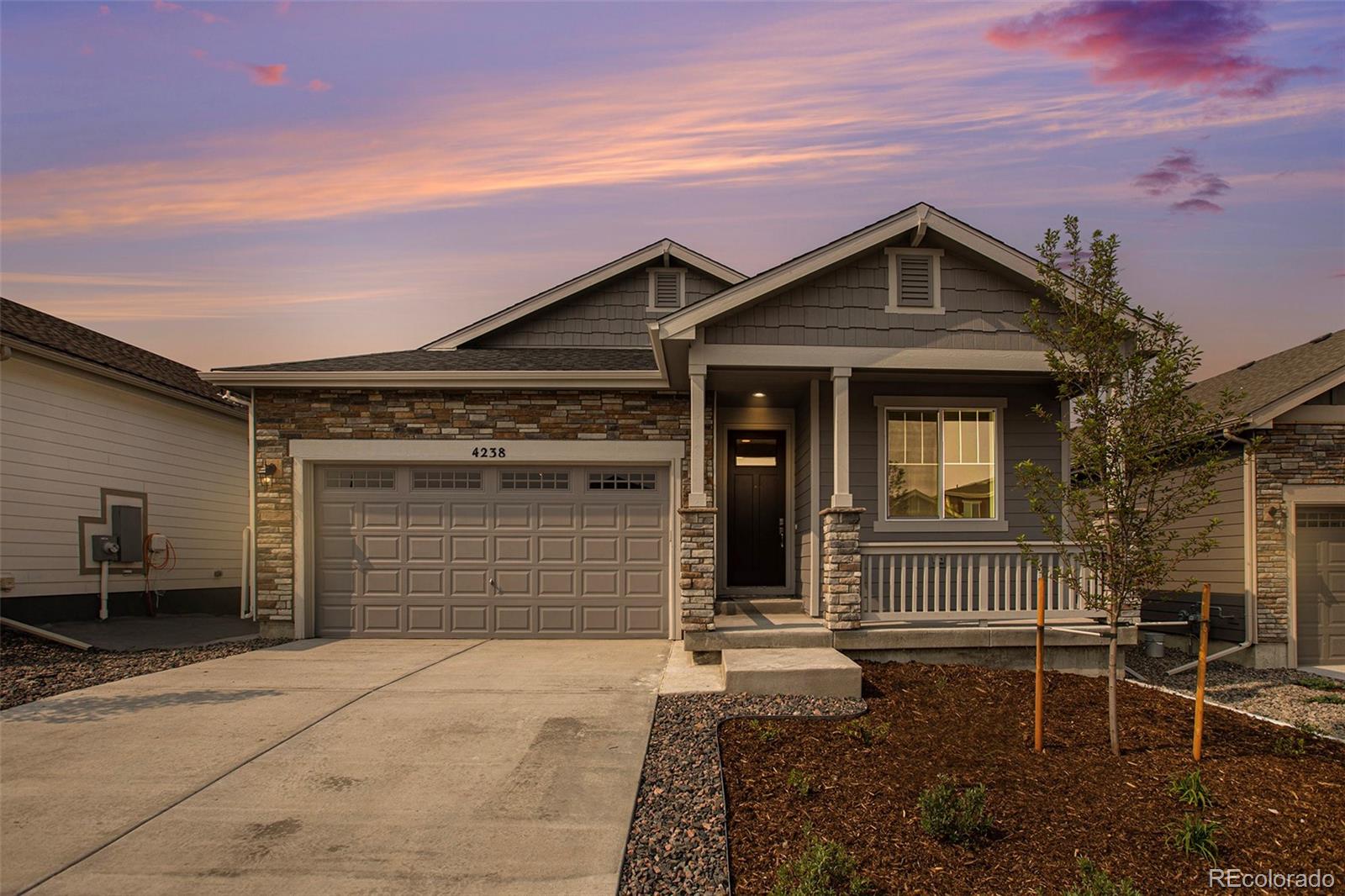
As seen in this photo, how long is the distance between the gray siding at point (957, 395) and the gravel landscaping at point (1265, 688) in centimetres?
231

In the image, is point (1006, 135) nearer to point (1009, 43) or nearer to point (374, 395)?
point (1009, 43)

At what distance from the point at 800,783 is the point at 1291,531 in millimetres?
9249

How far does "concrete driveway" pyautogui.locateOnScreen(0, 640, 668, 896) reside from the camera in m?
4.25

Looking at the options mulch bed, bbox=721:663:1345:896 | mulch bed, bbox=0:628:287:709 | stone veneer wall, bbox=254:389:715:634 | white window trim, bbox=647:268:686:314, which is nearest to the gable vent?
stone veneer wall, bbox=254:389:715:634

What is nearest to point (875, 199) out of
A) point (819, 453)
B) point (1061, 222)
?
point (819, 453)

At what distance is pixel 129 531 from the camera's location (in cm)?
1291

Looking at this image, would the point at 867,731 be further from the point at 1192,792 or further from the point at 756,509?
the point at 756,509

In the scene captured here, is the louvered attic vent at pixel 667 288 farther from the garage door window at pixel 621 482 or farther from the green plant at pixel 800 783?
the green plant at pixel 800 783

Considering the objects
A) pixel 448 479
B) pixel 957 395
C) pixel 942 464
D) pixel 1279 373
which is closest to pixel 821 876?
pixel 942 464

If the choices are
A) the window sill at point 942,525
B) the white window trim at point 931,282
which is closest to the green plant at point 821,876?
the window sill at point 942,525

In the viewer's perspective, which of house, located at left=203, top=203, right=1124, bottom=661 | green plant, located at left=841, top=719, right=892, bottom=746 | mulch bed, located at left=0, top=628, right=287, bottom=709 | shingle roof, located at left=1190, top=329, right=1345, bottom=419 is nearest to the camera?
green plant, located at left=841, top=719, right=892, bottom=746

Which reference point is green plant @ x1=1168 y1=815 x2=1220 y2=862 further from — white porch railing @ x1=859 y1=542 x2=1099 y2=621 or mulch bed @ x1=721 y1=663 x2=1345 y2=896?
white porch railing @ x1=859 y1=542 x2=1099 y2=621

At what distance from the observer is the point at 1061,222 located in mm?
6367

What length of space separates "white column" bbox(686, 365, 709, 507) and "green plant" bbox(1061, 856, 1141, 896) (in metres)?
5.32
